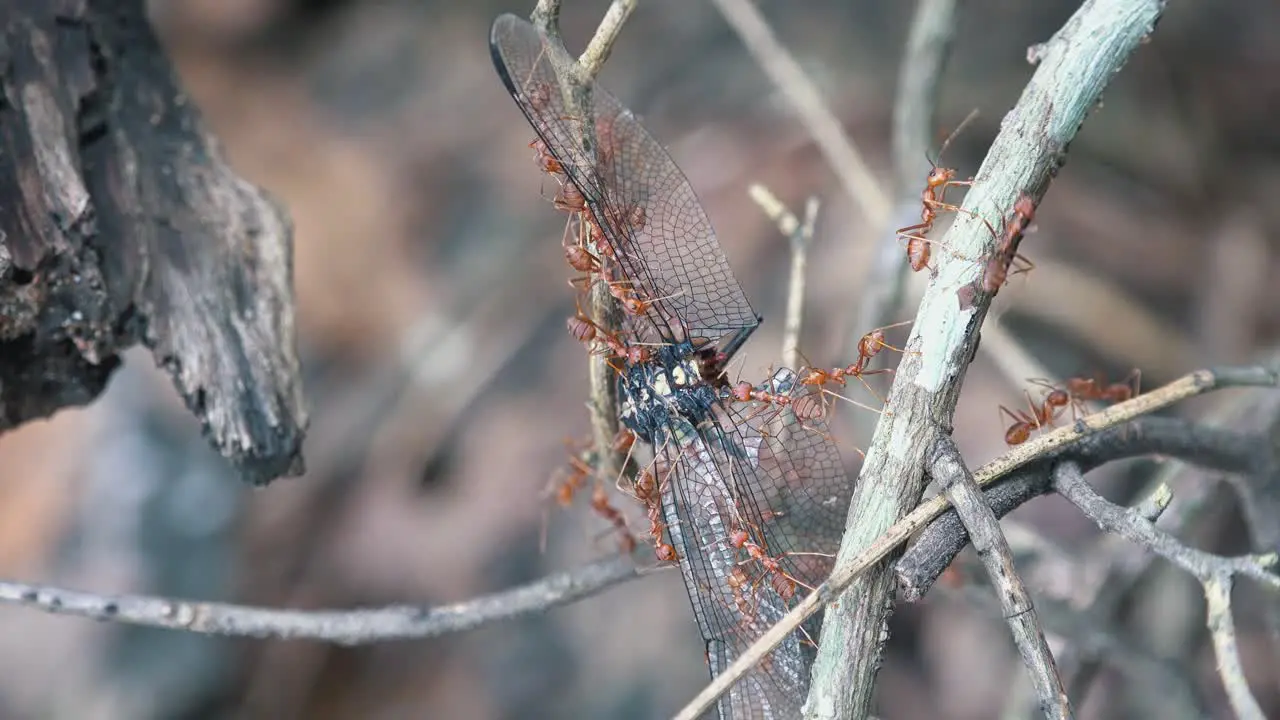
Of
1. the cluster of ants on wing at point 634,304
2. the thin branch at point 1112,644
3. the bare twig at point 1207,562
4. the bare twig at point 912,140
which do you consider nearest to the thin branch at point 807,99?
the bare twig at point 912,140

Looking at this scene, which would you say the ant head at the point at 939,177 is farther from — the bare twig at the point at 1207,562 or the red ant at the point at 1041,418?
the bare twig at the point at 1207,562

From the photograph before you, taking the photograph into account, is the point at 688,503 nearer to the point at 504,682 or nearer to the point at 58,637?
the point at 504,682

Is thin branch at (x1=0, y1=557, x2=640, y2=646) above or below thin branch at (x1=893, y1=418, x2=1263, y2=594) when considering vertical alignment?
below

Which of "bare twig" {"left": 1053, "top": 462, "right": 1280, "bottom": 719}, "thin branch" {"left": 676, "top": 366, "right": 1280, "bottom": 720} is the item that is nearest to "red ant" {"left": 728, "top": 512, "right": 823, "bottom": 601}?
"thin branch" {"left": 676, "top": 366, "right": 1280, "bottom": 720}

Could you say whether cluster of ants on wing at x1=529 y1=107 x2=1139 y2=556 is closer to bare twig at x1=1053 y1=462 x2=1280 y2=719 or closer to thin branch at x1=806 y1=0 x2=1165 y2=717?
thin branch at x1=806 y1=0 x2=1165 y2=717

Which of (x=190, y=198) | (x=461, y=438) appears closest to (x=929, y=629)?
(x=461, y=438)
